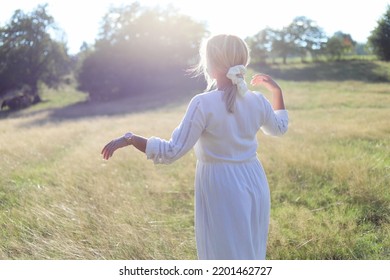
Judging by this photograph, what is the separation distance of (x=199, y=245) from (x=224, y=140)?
0.70 m

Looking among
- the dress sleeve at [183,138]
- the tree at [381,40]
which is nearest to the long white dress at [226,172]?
the dress sleeve at [183,138]

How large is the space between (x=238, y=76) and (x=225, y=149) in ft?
1.37

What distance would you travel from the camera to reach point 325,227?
3809 millimetres

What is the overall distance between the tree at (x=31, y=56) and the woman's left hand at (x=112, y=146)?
28.5 feet

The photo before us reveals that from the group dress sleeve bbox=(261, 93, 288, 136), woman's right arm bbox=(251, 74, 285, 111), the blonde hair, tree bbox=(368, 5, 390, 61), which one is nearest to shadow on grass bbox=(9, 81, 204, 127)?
tree bbox=(368, 5, 390, 61)

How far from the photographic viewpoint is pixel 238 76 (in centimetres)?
217

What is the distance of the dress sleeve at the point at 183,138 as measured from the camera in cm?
211

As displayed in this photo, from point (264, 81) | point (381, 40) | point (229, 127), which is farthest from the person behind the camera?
point (381, 40)

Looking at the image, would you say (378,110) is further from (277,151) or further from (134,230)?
(134,230)

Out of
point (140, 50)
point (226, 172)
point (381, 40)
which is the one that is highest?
point (140, 50)

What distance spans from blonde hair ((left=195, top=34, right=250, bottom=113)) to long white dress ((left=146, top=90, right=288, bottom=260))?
0.19 ft

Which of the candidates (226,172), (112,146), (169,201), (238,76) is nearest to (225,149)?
(226,172)

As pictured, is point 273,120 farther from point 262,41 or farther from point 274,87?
point 262,41
